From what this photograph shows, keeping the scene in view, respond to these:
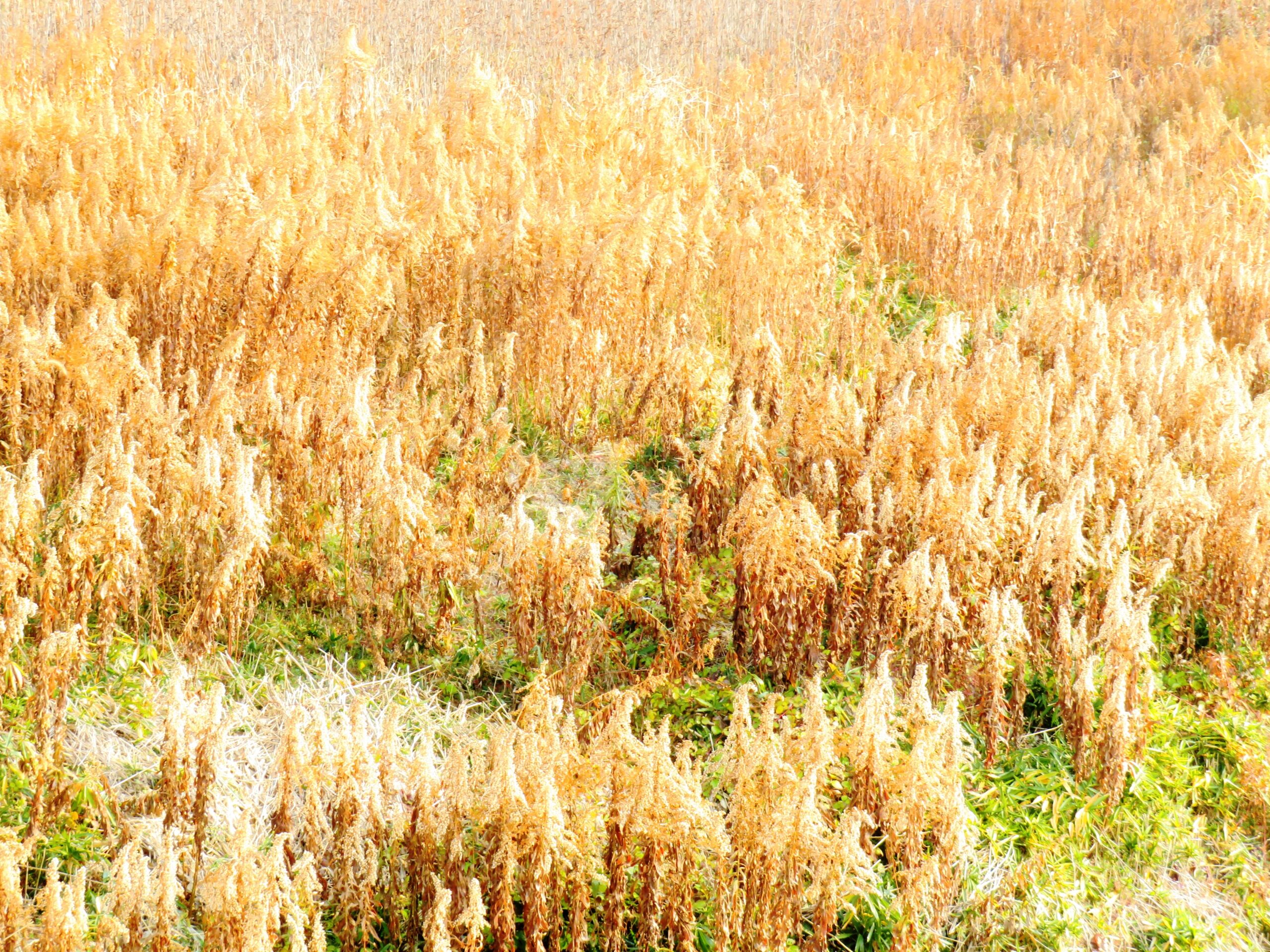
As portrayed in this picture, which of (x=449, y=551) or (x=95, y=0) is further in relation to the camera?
(x=95, y=0)

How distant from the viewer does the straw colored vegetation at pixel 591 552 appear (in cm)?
268

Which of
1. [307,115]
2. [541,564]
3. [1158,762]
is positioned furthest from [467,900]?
[307,115]

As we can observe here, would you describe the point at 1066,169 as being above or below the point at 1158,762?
above

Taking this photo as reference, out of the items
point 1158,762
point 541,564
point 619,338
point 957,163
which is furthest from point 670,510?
point 957,163

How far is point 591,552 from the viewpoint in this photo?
346 centimetres

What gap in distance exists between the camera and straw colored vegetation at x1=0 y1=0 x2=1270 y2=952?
8.80ft

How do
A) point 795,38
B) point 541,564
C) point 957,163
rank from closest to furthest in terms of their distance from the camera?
point 541,564, point 957,163, point 795,38

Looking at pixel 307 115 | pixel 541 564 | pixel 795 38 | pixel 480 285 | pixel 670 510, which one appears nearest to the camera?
pixel 541 564

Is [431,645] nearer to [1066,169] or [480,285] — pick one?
[480,285]

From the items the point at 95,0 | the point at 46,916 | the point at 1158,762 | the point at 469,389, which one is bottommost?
the point at 1158,762

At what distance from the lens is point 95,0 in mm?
9227

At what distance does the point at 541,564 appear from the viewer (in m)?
3.56

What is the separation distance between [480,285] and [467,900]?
2.96 metres

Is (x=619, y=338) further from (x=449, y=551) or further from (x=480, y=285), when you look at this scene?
(x=449, y=551)
